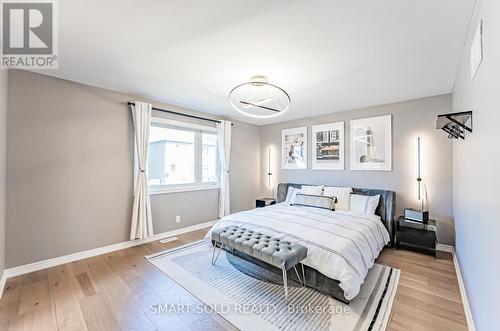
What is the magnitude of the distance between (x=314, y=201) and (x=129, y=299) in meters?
2.98

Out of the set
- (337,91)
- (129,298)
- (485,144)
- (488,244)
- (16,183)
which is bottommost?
(129,298)

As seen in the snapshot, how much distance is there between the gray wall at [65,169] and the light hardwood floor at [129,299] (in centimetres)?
43

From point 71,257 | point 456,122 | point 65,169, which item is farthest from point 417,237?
point 65,169

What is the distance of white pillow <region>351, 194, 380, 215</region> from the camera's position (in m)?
3.48

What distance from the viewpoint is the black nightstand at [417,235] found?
3012 mm

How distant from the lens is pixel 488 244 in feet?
4.22

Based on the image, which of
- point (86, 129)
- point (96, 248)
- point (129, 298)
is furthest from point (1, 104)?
point (129, 298)

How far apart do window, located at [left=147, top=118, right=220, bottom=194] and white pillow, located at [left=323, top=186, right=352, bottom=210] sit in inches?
93.6

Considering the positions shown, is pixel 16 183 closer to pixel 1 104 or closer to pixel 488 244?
pixel 1 104

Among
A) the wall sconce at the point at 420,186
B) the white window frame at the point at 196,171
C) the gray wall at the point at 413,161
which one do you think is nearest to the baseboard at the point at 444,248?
the gray wall at the point at 413,161

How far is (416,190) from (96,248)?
503 cm

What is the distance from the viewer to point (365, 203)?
3562mm

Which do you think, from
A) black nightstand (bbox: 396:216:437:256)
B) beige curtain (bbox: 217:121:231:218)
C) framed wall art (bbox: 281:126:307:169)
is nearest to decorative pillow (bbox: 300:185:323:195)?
framed wall art (bbox: 281:126:307:169)

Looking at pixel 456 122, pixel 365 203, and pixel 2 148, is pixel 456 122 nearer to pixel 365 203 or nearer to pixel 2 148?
pixel 365 203
